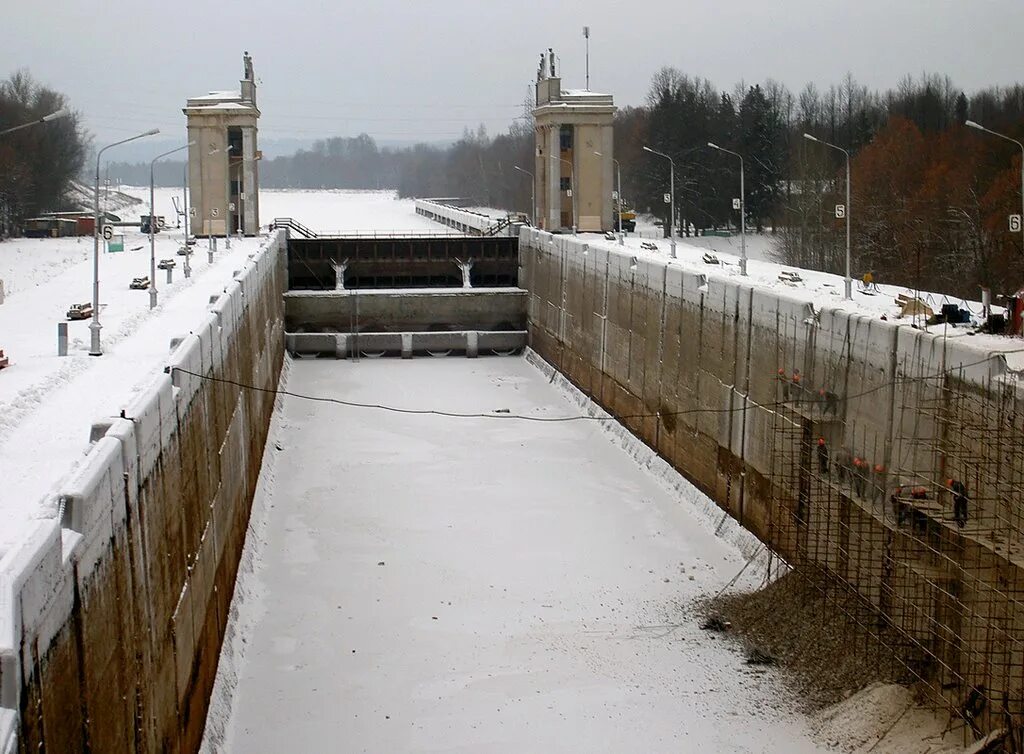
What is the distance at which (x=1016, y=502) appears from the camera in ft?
38.7

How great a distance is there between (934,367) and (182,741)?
7.92 meters

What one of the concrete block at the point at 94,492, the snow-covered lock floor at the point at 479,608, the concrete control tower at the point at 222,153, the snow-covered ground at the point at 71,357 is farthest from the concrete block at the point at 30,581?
the concrete control tower at the point at 222,153

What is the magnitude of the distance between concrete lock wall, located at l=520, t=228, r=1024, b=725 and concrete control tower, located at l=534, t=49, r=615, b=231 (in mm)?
16860

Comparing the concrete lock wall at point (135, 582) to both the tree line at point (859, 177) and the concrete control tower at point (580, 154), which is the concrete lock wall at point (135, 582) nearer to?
the tree line at point (859, 177)

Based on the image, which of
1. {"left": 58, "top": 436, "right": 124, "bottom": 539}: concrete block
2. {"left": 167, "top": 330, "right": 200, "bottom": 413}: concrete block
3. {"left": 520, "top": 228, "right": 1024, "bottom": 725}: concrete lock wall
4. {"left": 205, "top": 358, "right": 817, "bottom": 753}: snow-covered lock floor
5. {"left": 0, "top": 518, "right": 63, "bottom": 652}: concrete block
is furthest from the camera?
{"left": 205, "top": 358, "right": 817, "bottom": 753}: snow-covered lock floor

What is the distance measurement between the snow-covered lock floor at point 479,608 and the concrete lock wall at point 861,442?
130cm

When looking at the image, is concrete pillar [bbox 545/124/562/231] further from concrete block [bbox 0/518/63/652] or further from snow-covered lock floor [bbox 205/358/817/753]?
concrete block [bbox 0/518/63/652]

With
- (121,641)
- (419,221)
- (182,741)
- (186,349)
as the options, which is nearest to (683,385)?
(186,349)

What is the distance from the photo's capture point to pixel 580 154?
42.9 meters

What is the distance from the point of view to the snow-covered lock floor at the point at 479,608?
530 inches

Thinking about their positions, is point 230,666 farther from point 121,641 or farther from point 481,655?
point 121,641

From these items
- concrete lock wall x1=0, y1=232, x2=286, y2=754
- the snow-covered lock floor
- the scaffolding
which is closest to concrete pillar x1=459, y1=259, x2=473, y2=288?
the snow-covered lock floor

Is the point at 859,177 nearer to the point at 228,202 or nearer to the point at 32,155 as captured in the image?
the point at 228,202

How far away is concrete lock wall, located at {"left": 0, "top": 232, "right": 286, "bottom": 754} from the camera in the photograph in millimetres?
6289
